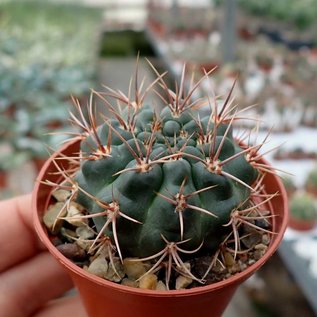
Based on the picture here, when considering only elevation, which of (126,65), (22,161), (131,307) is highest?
(131,307)

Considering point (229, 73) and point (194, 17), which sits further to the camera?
point (194, 17)

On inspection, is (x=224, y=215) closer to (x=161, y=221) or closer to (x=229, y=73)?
(x=161, y=221)

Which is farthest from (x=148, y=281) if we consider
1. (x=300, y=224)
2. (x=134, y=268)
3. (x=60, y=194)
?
(x=300, y=224)

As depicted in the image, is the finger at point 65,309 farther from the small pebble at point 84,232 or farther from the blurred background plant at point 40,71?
the blurred background plant at point 40,71

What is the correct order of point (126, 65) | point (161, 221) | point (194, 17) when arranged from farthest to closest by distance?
point (126, 65) < point (194, 17) < point (161, 221)

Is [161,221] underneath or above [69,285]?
above

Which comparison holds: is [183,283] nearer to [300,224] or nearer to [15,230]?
[15,230]

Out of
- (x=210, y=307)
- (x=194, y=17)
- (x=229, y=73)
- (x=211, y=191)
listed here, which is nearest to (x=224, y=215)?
(x=211, y=191)
